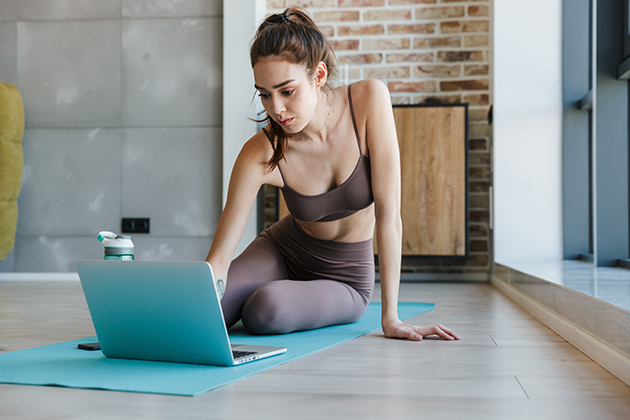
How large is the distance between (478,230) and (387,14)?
→ 1.60 meters

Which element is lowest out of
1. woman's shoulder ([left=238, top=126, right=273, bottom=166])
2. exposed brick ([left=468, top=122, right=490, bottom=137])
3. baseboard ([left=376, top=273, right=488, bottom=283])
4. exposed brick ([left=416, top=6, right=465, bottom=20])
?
baseboard ([left=376, top=273, right=488, bottom=283])

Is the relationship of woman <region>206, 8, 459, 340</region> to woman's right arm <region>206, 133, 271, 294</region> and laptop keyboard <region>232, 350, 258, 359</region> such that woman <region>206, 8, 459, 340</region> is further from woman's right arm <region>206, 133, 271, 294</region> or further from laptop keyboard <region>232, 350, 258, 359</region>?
laptop keyboard <region>232, 350, 258, 359</region>

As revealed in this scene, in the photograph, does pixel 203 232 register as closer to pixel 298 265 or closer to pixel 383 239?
pixel 298 265

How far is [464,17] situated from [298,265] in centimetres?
262

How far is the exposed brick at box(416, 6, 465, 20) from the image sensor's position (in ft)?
13.0

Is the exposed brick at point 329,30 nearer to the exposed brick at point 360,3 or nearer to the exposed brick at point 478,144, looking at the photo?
the exposed brick at point 360,3

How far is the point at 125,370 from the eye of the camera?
4.04ft

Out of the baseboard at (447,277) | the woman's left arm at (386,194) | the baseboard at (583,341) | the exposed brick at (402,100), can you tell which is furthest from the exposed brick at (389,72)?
the woman's left arm at (386,194)

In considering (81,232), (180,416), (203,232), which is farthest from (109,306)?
(81,232)

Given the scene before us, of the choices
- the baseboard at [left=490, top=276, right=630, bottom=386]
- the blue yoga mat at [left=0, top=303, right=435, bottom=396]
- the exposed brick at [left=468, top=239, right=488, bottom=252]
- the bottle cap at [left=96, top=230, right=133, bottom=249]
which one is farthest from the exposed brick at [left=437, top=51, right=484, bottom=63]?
the bottle cap at [left=96, top=230, right=133, bottom=249]

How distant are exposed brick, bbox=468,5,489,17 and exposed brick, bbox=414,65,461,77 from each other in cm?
37

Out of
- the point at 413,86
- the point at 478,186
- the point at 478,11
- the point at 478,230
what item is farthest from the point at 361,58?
the point at 478,230

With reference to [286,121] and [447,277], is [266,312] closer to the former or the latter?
[286,121]

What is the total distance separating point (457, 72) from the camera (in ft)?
12.9
